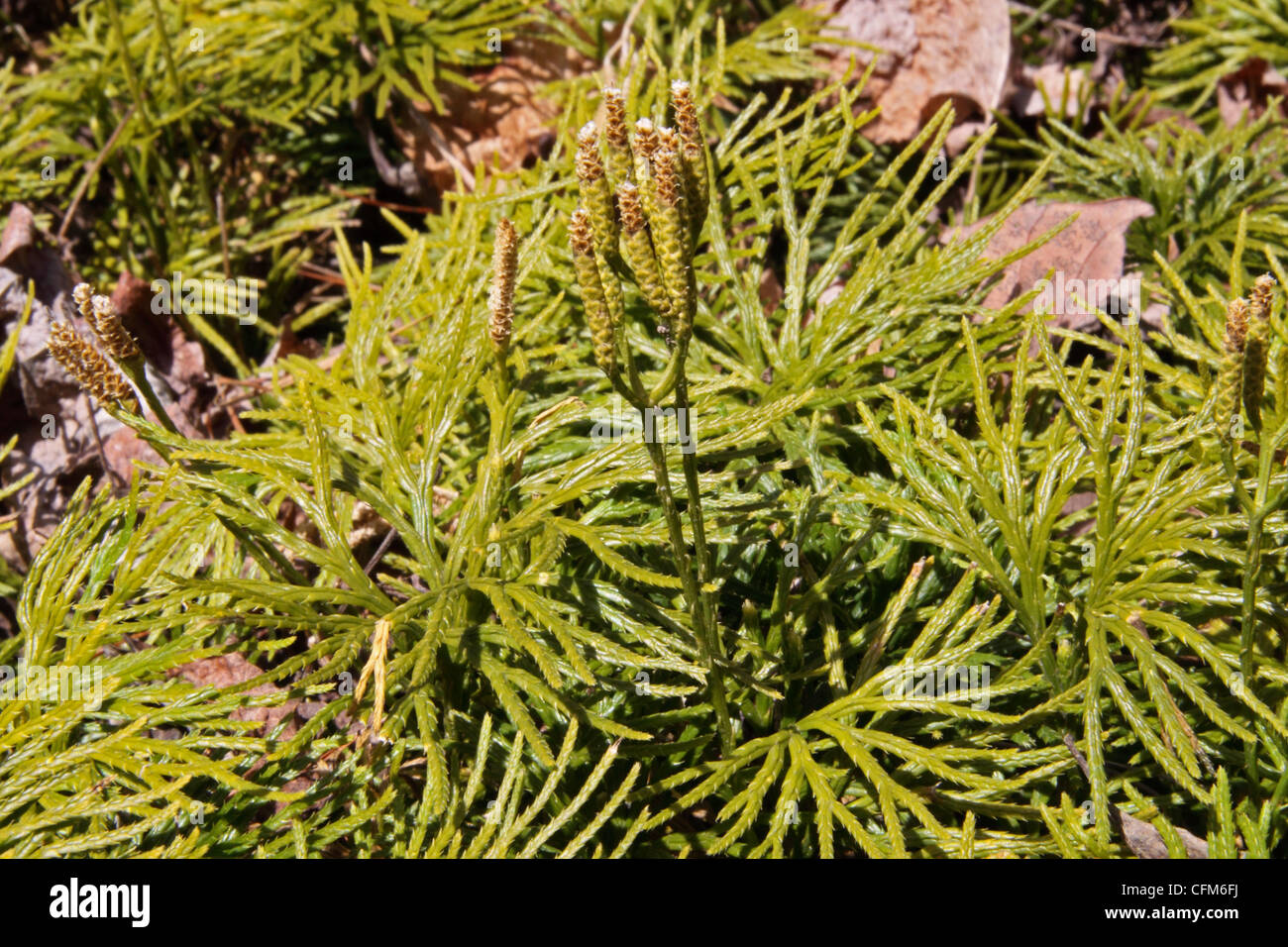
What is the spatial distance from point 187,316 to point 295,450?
1275 millimetres

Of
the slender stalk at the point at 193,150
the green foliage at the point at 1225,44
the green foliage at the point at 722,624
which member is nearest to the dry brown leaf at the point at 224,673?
the green foliage at the point at 722,624

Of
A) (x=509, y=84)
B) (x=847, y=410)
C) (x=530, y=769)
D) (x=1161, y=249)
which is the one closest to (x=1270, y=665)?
(x=847, y=410)

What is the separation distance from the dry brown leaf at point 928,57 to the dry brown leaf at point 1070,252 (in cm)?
73

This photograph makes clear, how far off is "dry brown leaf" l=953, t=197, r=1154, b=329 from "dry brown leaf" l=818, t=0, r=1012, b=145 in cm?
73

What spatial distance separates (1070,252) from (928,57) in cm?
109

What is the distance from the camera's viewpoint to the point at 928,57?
3562mm

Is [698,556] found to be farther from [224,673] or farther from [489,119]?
[489,119]

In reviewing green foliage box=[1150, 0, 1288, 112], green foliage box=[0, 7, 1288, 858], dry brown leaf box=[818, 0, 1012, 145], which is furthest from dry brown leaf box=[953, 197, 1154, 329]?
green foliage box=[1150, 0, 1288, 112]

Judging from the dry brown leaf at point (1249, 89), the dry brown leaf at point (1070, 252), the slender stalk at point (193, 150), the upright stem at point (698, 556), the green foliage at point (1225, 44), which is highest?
A: the green foliage at point (1225, 44)

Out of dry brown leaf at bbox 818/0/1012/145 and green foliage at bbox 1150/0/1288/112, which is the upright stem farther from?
green foliage at bbox 1150/0/1288/112

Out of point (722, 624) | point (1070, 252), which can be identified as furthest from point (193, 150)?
point (1070, 252)

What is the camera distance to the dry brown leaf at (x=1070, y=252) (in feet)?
8.93

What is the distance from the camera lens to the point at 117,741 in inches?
72.2

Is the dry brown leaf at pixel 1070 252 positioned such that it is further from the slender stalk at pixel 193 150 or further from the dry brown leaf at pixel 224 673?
the slender stalk at pixel 193 150
